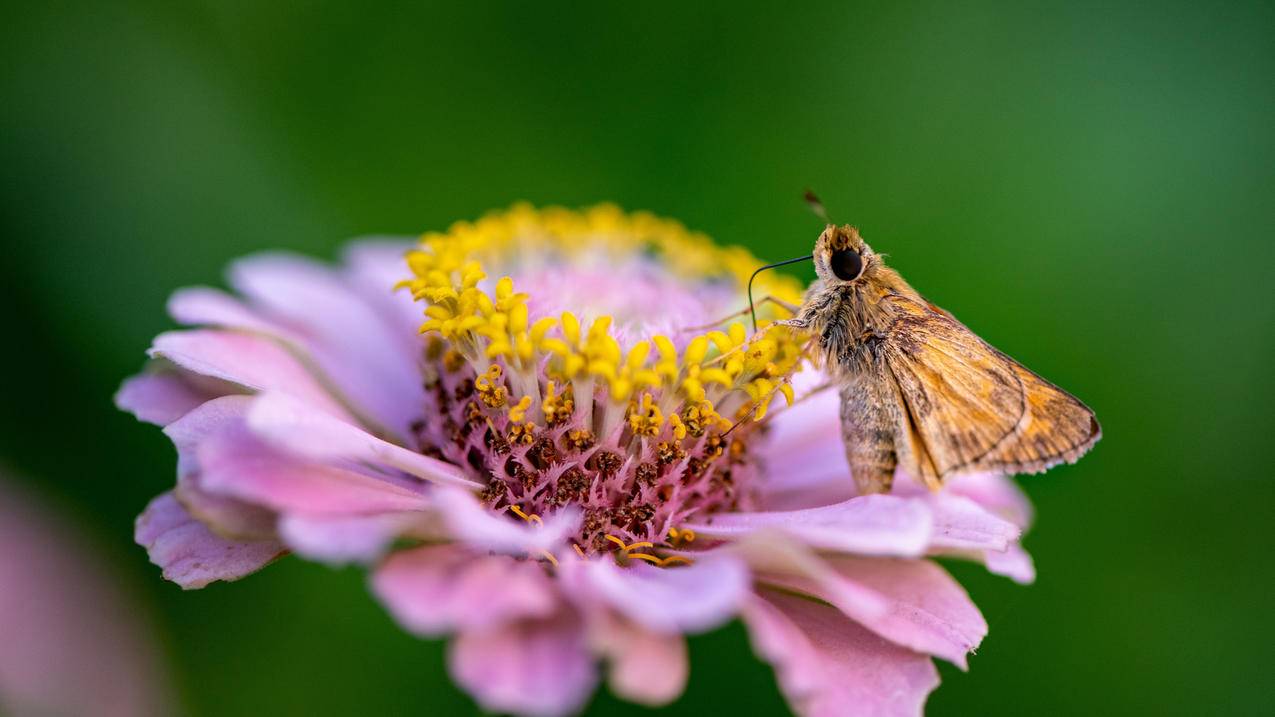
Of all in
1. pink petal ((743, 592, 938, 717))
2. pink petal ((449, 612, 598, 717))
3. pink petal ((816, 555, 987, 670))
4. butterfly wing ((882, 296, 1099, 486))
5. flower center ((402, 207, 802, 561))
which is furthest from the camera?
butterfly wing ((882, 296, 1099, 486))

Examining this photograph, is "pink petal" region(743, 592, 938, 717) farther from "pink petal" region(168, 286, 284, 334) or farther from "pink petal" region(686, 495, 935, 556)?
"pink petal" region(168, 286, 284, 334)

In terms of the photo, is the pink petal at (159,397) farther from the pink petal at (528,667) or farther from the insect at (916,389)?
the insect at (916,389)

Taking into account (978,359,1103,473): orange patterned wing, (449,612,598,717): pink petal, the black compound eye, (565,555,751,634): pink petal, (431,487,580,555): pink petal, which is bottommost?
(449,612,598,717): pink petal

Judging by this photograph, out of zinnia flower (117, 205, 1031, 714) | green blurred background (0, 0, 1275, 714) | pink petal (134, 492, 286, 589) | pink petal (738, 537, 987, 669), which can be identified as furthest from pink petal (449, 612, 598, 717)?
green blurred background (0, 0, 1275, 714)

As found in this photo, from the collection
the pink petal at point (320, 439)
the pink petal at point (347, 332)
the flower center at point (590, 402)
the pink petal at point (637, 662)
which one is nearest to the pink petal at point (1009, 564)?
the flower center at point (590, 402)

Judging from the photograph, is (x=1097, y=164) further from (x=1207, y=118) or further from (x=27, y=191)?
(x=27, y=191)

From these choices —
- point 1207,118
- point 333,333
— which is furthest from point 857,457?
point 1207,118

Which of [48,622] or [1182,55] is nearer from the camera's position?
[48,622]
